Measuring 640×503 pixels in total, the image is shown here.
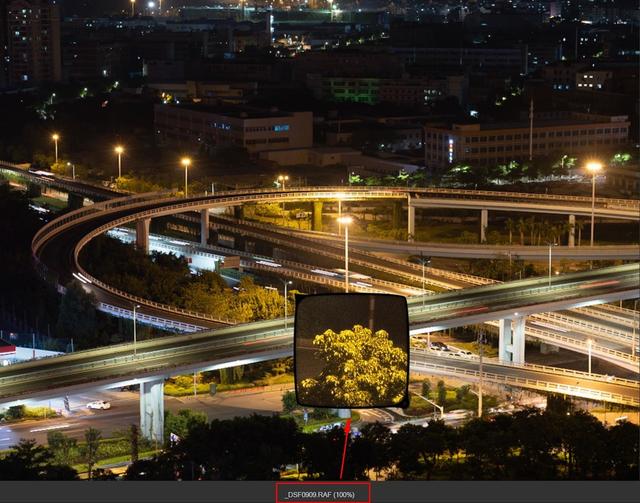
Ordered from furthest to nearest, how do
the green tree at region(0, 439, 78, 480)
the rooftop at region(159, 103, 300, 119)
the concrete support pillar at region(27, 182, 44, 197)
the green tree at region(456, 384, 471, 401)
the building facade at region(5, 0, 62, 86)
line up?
the building facade at region(5, 0, 62, 86) < the rooftop at region(159, 103, 300, 119) < the concrete support pillar at region(27, 182, 44, 197) < the green tree at region(456, 384, 471, 401) < the green tree at region(0, 439, 78, 480)

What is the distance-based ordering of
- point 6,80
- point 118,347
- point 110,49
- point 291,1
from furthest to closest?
point 291,1 → point 110,49 → point 6,80 → point 118,347

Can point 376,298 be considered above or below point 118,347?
above

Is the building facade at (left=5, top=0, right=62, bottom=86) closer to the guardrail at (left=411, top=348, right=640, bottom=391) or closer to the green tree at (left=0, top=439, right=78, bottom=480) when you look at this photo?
the guardrail at (left=411, top=348, right=640, bottom=391)

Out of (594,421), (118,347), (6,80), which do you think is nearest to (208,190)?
(118,347)

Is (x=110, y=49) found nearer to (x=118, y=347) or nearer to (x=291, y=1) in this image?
(x=291, y=1)

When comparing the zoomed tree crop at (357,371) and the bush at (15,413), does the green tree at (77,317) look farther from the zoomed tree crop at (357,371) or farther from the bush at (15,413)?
the zoomed tree crop at (357,371)

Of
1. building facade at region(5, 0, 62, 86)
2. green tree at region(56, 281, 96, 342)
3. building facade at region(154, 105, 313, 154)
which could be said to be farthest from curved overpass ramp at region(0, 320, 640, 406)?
building facade at region(5, 0, 62, 86)
